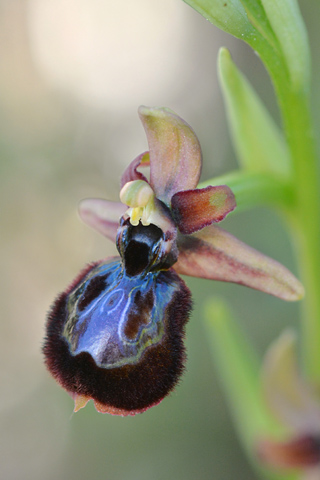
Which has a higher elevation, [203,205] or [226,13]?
[226,13]

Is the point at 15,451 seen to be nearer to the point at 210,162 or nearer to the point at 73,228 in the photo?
the point at 73,228

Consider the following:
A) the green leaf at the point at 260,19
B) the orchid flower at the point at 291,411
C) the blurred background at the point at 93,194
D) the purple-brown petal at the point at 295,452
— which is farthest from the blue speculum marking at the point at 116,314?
the blurred background at the point at 93,194

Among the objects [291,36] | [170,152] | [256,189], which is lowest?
[256,189]

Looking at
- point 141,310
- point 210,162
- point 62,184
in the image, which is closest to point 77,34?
point 62,184

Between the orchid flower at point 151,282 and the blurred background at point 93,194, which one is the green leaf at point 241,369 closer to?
the orchid flower at point 151,282

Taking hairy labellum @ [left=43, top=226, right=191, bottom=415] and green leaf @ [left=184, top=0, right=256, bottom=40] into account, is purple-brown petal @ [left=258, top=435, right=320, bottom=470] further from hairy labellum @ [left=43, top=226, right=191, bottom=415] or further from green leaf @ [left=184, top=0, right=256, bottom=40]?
green leaf @ [left=184, top=0, right=256, bottom=40]

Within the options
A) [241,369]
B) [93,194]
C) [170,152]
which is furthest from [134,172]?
[93,194]

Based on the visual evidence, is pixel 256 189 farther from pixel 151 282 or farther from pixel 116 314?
pixel 116 314
